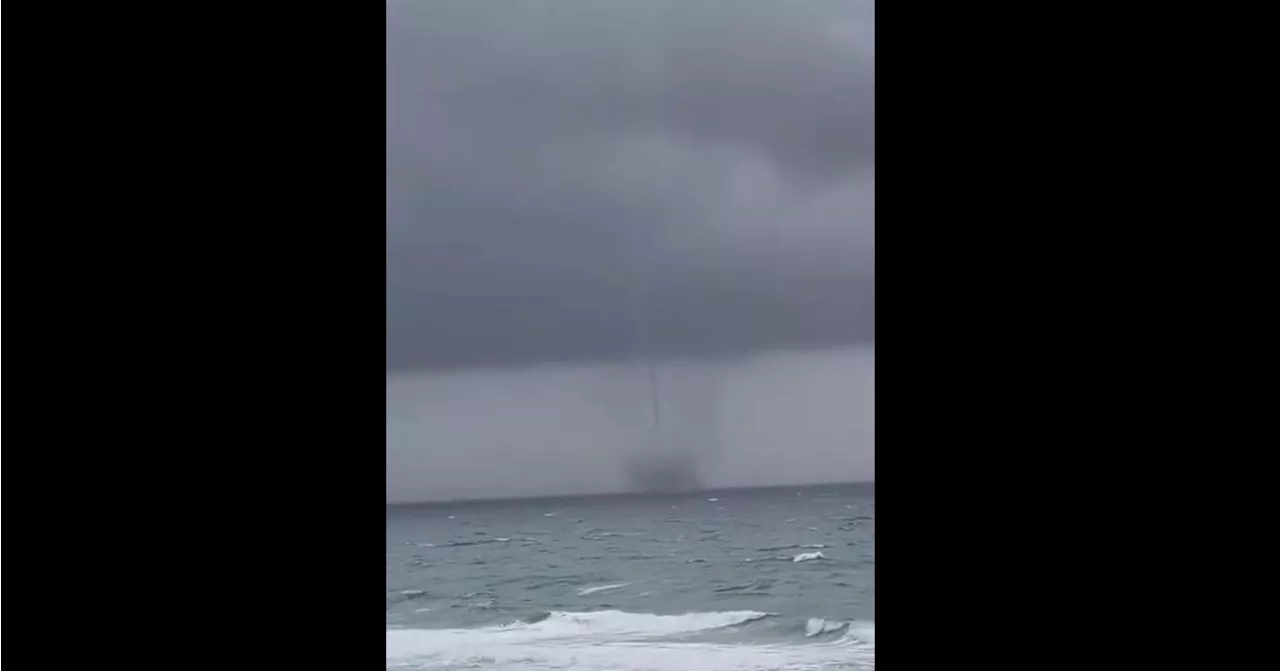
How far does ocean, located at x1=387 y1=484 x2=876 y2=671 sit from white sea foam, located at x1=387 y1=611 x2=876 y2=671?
0.03 m

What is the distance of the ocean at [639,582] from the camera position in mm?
14000

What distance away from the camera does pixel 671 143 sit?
34.0 meters

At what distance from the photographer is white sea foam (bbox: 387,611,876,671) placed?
13070 millimetres

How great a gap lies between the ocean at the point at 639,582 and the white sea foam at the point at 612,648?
0.11 feet

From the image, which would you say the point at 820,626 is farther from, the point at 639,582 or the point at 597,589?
the point at 639,582

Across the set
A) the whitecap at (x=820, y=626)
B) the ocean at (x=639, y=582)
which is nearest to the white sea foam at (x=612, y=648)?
the ocean at (x=639, y=582)

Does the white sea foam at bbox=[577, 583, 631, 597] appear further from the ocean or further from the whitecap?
the whitecap

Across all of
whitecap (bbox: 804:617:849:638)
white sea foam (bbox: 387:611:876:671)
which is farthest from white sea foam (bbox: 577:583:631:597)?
whitecap (bbox: 804:617:849:638)

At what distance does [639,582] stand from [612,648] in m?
7.44

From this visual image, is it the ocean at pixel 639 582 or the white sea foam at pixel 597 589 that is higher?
the ocean at pixel 639 582

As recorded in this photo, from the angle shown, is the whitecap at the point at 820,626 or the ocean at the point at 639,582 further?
the whitecap at the point at 820,626

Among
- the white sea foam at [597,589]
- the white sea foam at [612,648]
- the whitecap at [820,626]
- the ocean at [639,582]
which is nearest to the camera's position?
the white sea foam at [612,648]

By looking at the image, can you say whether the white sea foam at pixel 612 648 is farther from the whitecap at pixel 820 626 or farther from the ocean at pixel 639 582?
the whitecap at pixel 820 626
